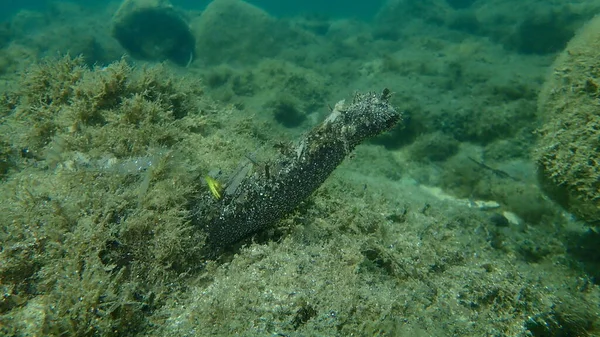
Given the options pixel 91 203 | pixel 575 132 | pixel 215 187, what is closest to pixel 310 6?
pixel 575 132

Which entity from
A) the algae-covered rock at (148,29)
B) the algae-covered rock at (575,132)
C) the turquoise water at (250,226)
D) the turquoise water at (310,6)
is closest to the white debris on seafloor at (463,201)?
the turquoise water at (250,226)

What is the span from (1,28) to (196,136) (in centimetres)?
2806

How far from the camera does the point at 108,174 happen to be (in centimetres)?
297

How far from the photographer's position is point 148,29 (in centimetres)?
1609

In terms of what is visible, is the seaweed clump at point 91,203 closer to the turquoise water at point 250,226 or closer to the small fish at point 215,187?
the turquoise water at point 250,226

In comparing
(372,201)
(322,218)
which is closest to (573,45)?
(372,201)

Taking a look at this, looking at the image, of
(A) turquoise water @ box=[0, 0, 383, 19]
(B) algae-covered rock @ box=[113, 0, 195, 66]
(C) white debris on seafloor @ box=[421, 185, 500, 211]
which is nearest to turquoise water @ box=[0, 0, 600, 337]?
(C) white debris on seafloor @ box=[421, 185, 500, 211]

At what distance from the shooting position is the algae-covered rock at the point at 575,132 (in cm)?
446

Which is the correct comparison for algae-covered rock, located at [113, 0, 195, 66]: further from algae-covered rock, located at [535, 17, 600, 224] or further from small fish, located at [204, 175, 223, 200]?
algae-covered rock, located at [535, 17, 600, 224]

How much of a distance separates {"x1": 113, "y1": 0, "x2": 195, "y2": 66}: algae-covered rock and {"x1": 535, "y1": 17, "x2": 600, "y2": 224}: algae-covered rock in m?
15.5

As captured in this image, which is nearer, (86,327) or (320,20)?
(86,327)

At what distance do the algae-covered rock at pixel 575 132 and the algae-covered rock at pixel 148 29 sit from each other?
15488mm

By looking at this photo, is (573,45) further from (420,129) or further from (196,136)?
(196,136)

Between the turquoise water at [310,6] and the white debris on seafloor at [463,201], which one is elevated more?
the white debris on seafloor at [463,201]
